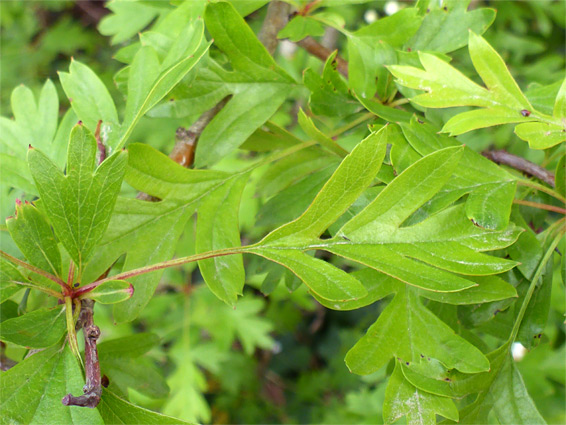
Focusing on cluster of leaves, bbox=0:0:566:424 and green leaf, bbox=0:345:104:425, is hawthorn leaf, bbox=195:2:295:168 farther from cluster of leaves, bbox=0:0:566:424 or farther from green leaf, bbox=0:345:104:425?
green leaf, bbox=0:345:104:425

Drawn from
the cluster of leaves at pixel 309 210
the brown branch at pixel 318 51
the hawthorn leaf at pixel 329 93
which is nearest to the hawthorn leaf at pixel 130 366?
the cluster of leaves at pixel 309 210

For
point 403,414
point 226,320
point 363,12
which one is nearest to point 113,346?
point 403,414

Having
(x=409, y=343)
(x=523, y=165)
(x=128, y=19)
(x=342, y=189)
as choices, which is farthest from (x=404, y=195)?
(x=128, y=19)

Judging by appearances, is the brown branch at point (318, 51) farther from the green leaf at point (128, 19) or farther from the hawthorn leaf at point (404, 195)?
the green leaf at point (128, 19)

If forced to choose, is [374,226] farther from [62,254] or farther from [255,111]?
[62,254]

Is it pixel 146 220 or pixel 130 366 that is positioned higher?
pixel 146 220

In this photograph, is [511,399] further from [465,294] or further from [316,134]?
[316,134]
